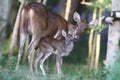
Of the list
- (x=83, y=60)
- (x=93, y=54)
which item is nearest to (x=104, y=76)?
(x=93, y=54)

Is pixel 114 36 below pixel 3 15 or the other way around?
below

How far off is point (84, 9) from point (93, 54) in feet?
21.9

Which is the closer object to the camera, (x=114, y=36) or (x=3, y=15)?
(x=114, y=36)

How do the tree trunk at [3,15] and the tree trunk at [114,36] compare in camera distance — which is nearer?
the tree trunk at [114,36]

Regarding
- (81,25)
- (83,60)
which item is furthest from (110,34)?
(83,60)

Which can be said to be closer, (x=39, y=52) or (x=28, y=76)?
(x=28, y=76)

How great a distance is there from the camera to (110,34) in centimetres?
1074

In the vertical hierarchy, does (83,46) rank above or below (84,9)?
below

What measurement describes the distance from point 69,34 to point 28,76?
2244 millimetres

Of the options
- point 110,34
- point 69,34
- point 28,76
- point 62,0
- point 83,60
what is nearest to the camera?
point 28,76

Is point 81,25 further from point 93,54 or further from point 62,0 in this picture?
point 62,0

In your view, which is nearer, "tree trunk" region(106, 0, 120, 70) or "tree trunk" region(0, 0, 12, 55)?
"tree trunk" region(106, 0, 120, 70)

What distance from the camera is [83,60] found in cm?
1766

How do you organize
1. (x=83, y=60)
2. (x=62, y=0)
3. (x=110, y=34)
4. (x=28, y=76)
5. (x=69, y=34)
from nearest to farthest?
(x=28, y=76) → (x=110, y=34) → (x=69, y=34) → (x=83, y=60) → (x=62, y=0)
